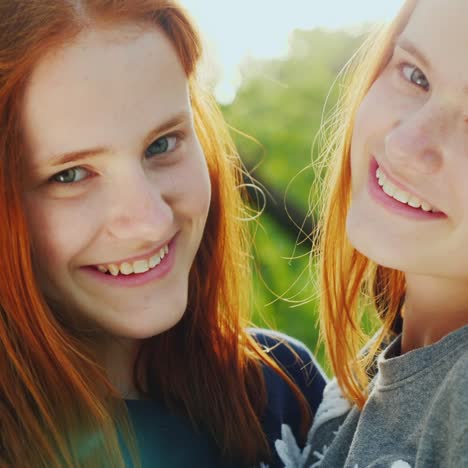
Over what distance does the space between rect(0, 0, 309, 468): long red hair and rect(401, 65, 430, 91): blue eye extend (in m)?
0.48

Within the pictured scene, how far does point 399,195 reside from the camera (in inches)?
68.8

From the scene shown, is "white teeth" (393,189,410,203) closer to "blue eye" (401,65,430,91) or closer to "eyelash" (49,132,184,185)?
"blue eye" (401,65,430,91)

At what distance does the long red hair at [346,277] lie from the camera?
6.79 ft

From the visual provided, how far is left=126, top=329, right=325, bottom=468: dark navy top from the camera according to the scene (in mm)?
1862

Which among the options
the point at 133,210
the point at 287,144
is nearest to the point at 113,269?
the point at 133,210

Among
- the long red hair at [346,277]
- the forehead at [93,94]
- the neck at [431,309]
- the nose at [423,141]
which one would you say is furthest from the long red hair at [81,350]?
the nose at [423,141]

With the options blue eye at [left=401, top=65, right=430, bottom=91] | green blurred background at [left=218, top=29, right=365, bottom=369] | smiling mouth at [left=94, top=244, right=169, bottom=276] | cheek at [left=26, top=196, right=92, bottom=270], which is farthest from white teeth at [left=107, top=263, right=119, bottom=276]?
green blurred background at [left=218, top=29, right=365, bottom=369]

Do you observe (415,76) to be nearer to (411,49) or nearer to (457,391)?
(411,49)

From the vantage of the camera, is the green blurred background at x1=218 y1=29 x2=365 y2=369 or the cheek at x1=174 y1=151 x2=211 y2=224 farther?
the green blurred background at x1=218 y1=29 x2=365 y2=369

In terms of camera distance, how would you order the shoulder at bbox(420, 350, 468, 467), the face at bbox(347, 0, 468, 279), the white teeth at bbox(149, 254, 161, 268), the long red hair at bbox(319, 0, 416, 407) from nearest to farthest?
the shoulder at bbox(420, 350, 468, 467), the face at bbox(347, 0, 468, 279), the white teeth at bbox(149, 254, 161, 268), the long red hair at bbox(319, 0, 416, 407)

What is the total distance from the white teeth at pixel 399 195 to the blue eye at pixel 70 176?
0.62 m

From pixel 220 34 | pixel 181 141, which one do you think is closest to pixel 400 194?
pixel 181 141

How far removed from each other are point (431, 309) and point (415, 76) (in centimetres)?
52

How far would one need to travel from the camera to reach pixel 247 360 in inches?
86.3
